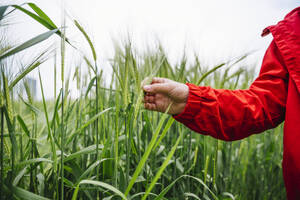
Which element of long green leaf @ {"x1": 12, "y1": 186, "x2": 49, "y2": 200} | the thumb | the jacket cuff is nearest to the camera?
long green leaf @ {"x1": 12, "y1": 186, "x2": 49, "y2": 200}

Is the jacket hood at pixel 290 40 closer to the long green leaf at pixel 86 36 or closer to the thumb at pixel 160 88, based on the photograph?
the thumb at pixel 160 88

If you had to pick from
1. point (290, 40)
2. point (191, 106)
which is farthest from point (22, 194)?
point (290, 40)

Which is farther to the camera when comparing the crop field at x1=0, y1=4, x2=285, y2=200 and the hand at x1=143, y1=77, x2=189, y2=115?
the hand at x1=143, y1=77, x2=189, y2=115

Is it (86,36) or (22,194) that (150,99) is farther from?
(22,194)

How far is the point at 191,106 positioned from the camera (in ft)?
2.53

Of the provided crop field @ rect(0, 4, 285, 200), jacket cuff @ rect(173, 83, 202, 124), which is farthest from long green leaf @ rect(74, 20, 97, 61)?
jacket cuff @ rect(173, 83, 202, 124)

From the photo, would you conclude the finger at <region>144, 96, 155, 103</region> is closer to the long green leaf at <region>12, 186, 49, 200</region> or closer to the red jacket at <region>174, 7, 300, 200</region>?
the red jacket at <region>174, 7, 300, 200</region>

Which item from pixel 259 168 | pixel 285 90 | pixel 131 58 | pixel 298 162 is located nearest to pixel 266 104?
pixel 285 90

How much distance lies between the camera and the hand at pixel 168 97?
0.72m

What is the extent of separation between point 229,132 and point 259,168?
0.71 m

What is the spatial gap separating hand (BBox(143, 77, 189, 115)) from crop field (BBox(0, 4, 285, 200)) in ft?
0.11

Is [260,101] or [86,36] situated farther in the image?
[260,101]

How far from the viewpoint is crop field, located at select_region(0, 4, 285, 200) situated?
42cm

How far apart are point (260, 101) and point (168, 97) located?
35cm
